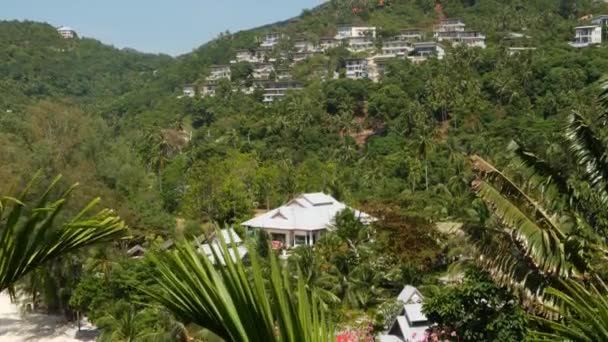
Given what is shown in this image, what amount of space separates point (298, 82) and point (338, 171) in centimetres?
3765

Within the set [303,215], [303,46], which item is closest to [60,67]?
[303,46]

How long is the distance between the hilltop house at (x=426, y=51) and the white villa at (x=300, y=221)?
4947 cm

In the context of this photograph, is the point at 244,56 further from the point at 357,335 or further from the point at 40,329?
the point at 357,335

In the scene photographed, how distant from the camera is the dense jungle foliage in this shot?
17484 mm

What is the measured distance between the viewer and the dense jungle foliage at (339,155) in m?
17.5

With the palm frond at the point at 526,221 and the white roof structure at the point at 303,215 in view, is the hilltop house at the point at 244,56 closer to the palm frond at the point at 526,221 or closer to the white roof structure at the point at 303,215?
the white roof structure at the point at 303,215

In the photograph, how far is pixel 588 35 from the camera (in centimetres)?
7175

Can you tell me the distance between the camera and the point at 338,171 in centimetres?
4506

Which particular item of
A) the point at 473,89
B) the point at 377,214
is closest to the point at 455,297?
the point at 377,214

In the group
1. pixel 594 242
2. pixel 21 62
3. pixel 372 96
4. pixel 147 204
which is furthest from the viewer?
pixel 21 62

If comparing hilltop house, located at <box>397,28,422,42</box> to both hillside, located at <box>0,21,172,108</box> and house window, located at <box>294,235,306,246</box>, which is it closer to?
hillside, located at <box>0,21,172,108</box>

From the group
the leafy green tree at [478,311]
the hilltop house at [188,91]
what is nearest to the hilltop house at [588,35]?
the hilltop house at [188,91]

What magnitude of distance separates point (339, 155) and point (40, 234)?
49.5m

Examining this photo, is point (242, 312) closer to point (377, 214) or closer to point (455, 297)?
point (455, 297)
